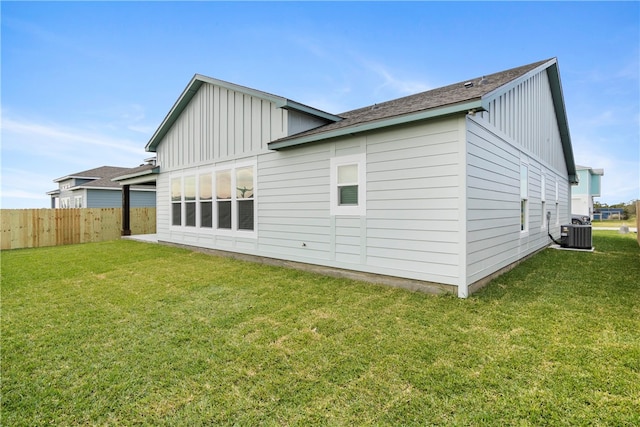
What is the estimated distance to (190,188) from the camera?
32.5 feet

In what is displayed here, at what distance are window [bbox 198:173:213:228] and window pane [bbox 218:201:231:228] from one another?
47cm

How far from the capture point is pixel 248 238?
7.92 m

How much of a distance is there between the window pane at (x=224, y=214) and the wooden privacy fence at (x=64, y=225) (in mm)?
9543

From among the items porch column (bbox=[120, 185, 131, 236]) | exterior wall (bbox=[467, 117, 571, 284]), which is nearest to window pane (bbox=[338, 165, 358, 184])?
exterior wall (bbox=[467, 117, 571, 284])

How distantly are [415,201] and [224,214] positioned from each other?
583 centimetres

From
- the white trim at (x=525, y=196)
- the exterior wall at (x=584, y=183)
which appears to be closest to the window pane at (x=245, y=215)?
the white trim at (x=525, y=196)

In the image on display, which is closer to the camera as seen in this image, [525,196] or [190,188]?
[525,196]

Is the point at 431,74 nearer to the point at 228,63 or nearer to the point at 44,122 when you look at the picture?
the point at 228,63

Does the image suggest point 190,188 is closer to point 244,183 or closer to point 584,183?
point 244,183

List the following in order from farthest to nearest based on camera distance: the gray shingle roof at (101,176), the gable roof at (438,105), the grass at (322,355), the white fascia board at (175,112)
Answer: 1. the gray shingle roof at (101,176)
2. the white fascia board at (175,112)
3. the gable roof at (438,105)
4. the grass at (322,355)

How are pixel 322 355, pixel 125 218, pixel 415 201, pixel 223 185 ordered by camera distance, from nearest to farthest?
pixel 322 355 < pixel 415 201 < pixel 223 185 < pixel 125 218

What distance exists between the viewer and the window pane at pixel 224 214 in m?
8.50

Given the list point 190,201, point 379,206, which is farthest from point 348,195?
point 190,201

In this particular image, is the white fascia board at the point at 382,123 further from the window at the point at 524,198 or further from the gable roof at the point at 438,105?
the window at the point at 524,198
